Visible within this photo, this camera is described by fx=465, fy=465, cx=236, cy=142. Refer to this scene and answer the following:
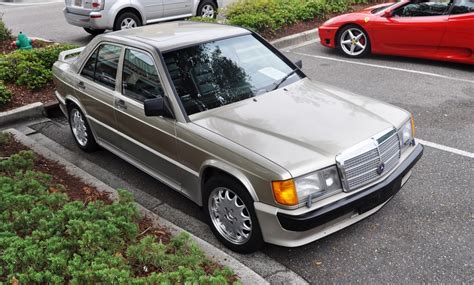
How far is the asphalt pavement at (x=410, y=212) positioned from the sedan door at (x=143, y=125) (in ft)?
1.29

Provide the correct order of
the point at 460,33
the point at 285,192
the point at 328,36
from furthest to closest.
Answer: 1. the point at 328,36
2. the point at 460,33
3. the point at 285,192

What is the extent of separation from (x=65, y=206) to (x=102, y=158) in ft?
6.74

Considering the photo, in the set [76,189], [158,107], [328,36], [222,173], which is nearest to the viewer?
[222,173]

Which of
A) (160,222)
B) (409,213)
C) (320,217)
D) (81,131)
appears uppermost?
(81,131)

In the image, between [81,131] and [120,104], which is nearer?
[120,104]

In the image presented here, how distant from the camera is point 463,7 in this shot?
752 centimetres

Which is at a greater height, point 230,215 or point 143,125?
point 143,125

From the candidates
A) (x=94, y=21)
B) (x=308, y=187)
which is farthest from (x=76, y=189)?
(x=94, y=21)

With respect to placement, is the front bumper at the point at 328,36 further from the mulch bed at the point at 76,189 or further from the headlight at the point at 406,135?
the mulch bed at the point at 76,189

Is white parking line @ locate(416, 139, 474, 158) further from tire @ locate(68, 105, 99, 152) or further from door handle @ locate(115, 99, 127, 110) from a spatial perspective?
tire @ locate(68, 105, 99, 152)

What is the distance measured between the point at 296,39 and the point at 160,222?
23.7 feet

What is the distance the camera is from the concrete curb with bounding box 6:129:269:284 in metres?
3.27

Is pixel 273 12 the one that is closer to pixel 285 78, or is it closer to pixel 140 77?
pixel 285 78

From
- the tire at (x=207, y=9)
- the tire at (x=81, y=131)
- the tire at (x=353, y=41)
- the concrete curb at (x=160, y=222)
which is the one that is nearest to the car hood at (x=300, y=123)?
the concrete curb at (x=160, y=222)
